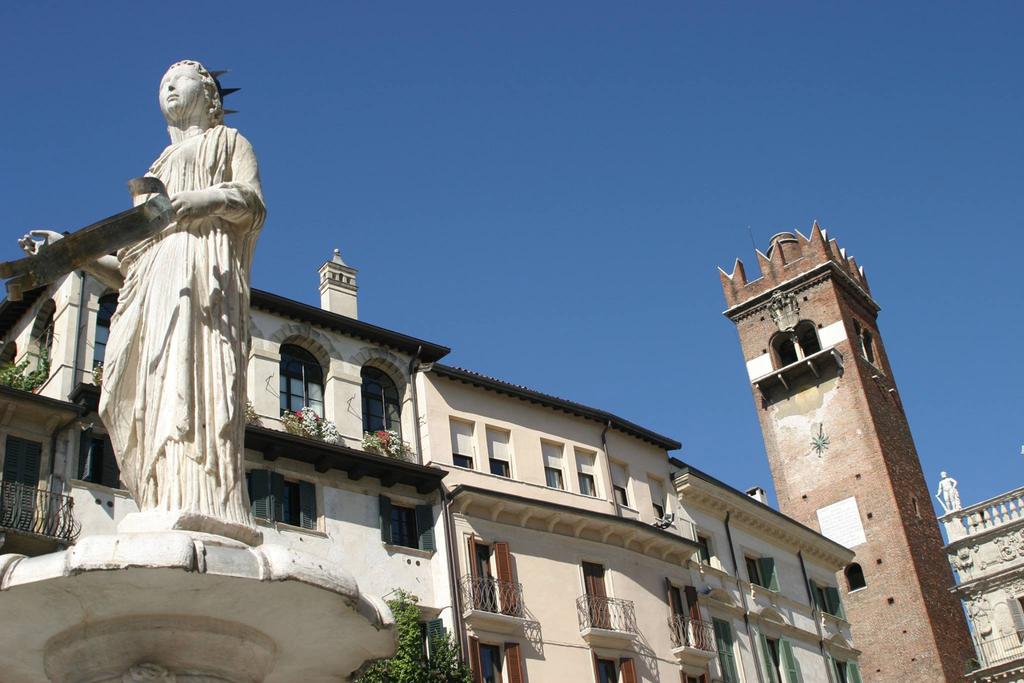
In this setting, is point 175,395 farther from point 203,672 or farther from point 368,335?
point 368,335

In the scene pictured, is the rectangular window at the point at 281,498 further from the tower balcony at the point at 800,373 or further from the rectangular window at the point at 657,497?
the tower balcony at the point at 800,373

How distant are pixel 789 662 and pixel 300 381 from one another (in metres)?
20.0

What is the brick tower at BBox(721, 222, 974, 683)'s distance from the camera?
5922 cm

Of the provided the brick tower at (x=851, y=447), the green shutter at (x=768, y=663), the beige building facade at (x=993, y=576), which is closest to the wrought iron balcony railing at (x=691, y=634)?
the green shutter at (x=768, y=663)

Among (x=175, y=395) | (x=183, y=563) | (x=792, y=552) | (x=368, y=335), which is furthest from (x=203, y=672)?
(x=792, y=552)

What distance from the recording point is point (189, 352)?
855 centimetres

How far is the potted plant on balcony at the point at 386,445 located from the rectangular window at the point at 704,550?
37.3 ft

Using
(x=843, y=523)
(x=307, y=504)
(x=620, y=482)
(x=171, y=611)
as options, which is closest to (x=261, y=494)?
(x=307, y=504)

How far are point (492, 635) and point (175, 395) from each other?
946 inches

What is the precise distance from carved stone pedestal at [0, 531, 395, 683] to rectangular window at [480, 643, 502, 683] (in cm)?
2308

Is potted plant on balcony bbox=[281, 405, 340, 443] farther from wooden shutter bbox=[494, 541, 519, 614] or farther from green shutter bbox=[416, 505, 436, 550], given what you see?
wooden shutter bbox=[494, 541, 519, 614]

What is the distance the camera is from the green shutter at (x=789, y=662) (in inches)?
1631

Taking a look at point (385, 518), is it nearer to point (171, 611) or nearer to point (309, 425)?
point (309, 425)

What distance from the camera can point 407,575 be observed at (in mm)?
31172
